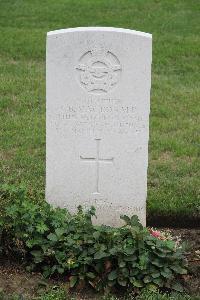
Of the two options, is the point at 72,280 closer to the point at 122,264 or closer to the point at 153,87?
the point at 122,264

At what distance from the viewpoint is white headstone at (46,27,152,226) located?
522 centimetres

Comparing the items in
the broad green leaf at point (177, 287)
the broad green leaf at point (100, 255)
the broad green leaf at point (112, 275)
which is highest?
the broad green leaf at point (100, 255)

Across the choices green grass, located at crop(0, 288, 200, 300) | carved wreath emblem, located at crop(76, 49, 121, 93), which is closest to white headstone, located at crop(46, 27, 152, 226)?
carved wreath emblem, located at crop(76, 49, 121, 93)

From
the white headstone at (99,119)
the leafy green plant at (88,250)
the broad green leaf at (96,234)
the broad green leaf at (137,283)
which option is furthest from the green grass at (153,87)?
the broad green leaf at (137,283)

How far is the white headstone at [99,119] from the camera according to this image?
5.22 metres

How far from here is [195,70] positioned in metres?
10.0

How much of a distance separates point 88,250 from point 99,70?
1325 mm

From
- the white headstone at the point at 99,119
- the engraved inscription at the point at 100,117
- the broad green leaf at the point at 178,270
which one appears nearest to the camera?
the broad green leaf at the point at 178,270

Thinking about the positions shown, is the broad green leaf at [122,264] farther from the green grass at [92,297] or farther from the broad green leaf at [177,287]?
the broad green leaf at [177,287]

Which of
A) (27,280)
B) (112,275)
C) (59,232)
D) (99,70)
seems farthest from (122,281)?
(99,70)

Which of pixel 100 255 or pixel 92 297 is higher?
pixel 100 255

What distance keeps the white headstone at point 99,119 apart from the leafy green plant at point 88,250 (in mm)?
434

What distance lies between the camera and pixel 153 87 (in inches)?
362

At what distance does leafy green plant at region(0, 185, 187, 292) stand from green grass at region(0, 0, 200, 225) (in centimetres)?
66
